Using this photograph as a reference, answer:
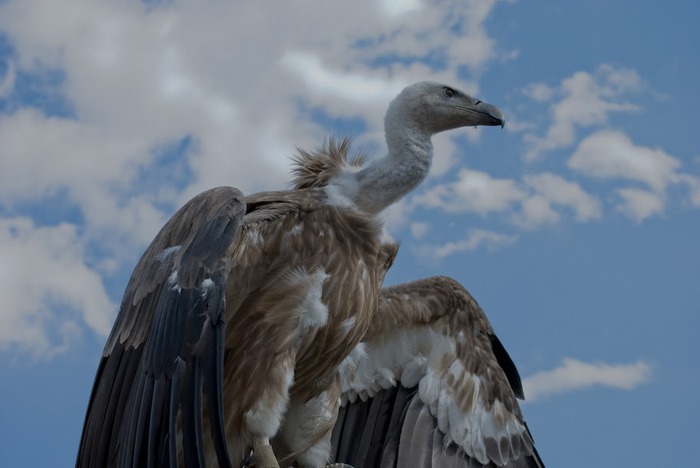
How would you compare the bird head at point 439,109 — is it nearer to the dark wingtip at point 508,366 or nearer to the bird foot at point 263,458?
the dark wingtip at point 508,366

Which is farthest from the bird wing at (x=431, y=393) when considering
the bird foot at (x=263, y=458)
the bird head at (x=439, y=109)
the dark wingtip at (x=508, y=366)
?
the bird foot at (x=263, y=458)

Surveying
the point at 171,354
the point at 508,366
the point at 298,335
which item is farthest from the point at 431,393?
the point at 171,354

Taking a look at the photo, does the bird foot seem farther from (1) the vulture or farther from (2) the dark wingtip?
(2) the dark wingtip

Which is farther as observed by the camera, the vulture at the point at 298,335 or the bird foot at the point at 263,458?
the bird foot at the point at 263,458

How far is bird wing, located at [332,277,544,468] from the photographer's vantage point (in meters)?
7.71

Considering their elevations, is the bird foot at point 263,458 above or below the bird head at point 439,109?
below

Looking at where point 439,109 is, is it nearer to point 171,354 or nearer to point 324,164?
point 324,164

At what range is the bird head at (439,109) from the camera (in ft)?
22.1

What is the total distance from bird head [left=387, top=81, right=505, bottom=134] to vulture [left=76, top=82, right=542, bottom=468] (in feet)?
0.03

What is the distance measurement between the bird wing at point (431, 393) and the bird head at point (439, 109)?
4.45 feet

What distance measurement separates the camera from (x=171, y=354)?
5.27 m

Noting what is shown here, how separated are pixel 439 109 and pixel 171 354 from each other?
8.52ft

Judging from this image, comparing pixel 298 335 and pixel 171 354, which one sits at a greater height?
pixel 298 335

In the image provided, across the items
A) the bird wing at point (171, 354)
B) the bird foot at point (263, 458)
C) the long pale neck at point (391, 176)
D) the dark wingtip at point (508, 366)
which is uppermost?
the long pale neck at point (391, 176)
